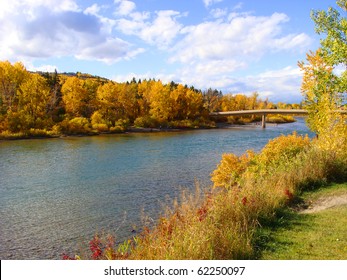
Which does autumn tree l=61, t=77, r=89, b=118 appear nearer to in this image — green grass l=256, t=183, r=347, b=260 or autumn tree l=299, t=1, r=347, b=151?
autumn tree l=299, t=1, r=347, b=151

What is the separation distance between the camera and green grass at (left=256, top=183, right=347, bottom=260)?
8.49 m

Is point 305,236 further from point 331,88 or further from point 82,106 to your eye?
point 82,106

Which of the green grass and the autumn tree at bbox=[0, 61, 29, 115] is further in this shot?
the autumn tree at bbox=[0, 61, 29, 115]

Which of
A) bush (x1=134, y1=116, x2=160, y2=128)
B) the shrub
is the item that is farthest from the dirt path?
bush (x1=134, y1=116, x2=160, y2=128)

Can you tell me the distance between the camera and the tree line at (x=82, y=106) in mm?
67406

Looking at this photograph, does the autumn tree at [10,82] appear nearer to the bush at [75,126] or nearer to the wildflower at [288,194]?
the bush at [75,126]

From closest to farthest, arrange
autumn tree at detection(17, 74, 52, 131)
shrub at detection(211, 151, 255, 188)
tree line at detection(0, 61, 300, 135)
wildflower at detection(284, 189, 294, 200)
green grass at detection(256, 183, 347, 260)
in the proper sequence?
green grass at detection(256, 183, 347, 260), wildflower at detection(284, 189, 294, 200), shrub at detection(211, 151, 255, 188), autumn tree at detection(17, 74, 52, 131), tree line at detection(0, 61, 300, 135)

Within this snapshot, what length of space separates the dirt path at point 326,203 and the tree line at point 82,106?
57964mm

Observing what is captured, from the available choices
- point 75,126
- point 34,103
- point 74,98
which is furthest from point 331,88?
point 74,98

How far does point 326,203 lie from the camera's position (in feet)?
44.7

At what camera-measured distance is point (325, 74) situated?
58.1ft

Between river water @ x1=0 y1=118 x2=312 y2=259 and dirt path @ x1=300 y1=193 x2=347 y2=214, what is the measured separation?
7001mm

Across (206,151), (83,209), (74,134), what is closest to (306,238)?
(83,209)
